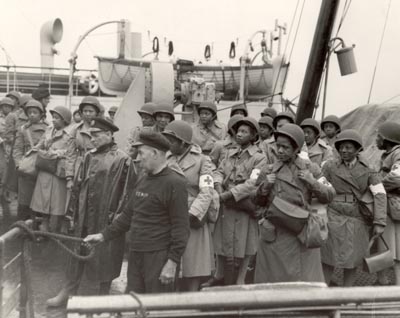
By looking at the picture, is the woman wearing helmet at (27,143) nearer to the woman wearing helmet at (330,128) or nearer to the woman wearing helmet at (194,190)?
the woman wearing helmet at (194,190)

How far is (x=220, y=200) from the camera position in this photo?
19.4 ft

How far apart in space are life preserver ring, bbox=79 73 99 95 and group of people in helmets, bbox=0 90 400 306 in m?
14.2

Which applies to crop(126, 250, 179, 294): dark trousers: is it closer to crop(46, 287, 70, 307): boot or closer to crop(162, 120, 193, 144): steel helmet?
crop(162, 120, 193, 144): steel helmet

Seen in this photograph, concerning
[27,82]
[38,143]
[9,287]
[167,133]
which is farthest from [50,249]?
[27,82]

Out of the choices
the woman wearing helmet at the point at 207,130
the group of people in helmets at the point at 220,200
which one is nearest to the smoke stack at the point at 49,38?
the woman wearing helmet at the point at 207,130

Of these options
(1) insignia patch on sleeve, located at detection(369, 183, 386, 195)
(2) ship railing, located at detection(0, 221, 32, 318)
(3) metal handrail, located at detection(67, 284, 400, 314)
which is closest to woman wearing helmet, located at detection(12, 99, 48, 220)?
(2) ship railing, located at detection(0, 221, 32, 318)

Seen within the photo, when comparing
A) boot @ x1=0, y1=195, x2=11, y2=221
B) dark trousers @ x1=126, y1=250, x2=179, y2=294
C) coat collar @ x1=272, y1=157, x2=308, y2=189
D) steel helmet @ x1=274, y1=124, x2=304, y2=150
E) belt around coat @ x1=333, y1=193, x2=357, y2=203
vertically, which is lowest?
boot @ x1=0, y1=195, x2=11, y2=221

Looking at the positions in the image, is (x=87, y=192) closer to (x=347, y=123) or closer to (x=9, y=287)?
(x=9, y=287)

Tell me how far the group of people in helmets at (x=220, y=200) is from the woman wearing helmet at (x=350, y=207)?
0.03ft

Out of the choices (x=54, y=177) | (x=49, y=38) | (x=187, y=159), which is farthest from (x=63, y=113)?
(x=49, y=38)

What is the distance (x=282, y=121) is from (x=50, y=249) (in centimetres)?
359

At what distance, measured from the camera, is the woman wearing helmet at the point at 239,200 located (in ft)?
19.4

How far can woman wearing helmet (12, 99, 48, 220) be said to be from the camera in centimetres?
760

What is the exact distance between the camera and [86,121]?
22.2 feet
